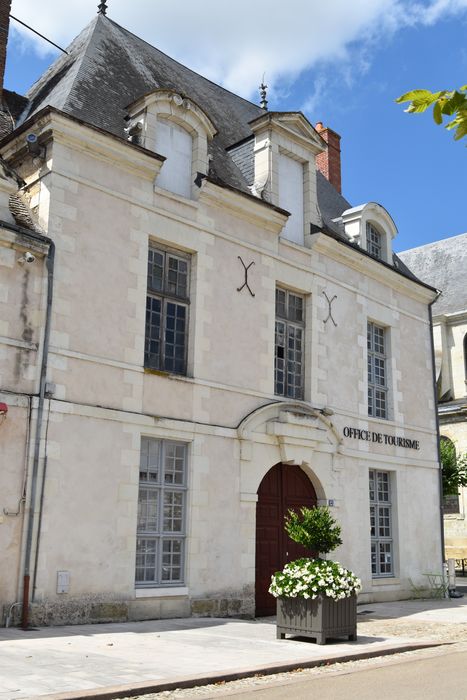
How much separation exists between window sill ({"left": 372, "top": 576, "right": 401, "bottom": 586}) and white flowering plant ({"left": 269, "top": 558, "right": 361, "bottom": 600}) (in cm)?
550

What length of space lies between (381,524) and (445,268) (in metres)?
17.2

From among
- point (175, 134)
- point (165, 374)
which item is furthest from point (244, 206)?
point (165, 374)

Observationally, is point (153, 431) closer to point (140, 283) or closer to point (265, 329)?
point (140, 283)

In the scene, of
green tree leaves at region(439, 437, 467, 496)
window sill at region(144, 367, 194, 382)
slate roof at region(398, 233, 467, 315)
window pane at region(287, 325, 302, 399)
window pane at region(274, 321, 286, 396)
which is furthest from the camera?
slate roof at region(398, 233, 467, 315)

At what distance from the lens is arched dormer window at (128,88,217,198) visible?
38.3 feet

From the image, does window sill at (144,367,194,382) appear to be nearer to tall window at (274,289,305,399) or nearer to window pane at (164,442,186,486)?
window pane at (164,442,186,486)

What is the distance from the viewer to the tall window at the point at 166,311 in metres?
11.4

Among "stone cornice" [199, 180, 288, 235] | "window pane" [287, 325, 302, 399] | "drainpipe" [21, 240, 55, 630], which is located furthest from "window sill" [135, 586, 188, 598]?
"stone cornice" [199, 180, 288, 235]

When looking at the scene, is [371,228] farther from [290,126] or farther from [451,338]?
[451,338]

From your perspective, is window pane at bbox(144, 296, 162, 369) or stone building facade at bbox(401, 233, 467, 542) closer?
window pane at bbox(144, 296, 162, 369)

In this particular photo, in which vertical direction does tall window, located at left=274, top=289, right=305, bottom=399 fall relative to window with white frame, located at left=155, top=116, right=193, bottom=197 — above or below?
below

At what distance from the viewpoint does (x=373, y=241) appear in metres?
16.5

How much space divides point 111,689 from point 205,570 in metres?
5.47

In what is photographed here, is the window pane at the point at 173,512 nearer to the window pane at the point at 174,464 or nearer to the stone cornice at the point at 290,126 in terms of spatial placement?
the window pane at the point at 174,464
